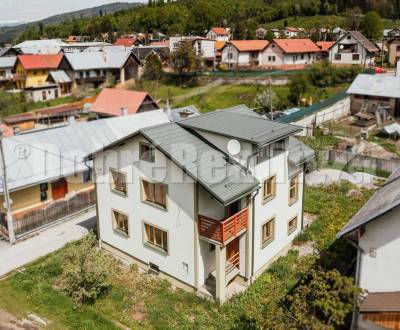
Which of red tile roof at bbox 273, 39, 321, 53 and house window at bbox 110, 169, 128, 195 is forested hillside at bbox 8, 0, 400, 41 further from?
house window at bbox 110, 169, 128, 195

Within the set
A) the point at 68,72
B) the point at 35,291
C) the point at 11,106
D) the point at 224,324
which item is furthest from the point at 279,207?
the point at 68,72

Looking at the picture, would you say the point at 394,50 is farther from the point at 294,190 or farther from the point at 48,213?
the point at 48,213

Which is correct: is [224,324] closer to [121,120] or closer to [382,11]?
[121,120]

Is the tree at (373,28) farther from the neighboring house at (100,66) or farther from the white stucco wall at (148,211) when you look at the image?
the white stucco wall at (148,211)

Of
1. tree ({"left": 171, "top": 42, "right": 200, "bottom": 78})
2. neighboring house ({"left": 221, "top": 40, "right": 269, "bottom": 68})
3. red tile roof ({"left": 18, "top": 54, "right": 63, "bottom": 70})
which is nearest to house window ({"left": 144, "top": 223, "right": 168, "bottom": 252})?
tree ({"left": 171, "top": 42, "right": 200, "bottom": 78})

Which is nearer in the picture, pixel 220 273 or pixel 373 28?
pixel 220 273

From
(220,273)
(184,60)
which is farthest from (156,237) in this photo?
(184,60)
